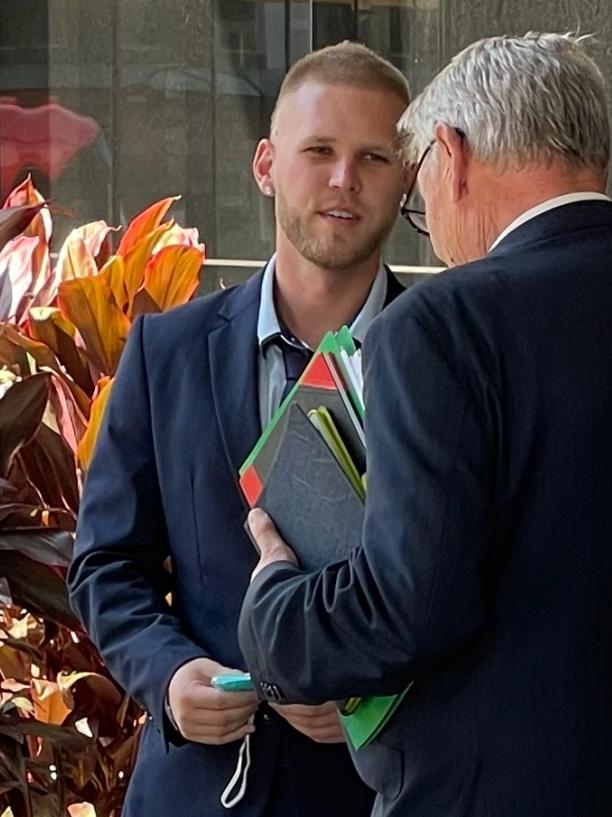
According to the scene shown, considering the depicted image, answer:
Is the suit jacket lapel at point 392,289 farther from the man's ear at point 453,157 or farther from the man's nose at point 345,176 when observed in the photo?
the man's ear at point 453,157

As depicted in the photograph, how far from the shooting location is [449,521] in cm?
144

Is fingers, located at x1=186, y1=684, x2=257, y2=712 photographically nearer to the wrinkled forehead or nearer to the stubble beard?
the stubble beard

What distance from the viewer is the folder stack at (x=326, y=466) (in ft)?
5.31

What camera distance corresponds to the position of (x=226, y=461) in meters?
2.06

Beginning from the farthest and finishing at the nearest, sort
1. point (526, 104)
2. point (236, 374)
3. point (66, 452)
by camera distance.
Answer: point (66, 452) < point (236, 374) < point (526, 104)

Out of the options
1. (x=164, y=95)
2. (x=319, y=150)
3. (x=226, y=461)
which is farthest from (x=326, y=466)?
(x=164, y=95)

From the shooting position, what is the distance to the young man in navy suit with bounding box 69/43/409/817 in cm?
201

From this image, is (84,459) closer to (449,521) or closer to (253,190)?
(449,521)

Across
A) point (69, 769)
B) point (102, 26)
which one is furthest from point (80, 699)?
point (102, 26)

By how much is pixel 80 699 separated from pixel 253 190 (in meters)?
2.90

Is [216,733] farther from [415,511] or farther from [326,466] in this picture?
[415,511]

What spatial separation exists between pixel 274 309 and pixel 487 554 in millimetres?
772

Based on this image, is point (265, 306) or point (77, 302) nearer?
point (265, 306)

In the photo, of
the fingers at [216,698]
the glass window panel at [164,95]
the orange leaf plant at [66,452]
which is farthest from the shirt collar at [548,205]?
the glass window panel at [164,95]
